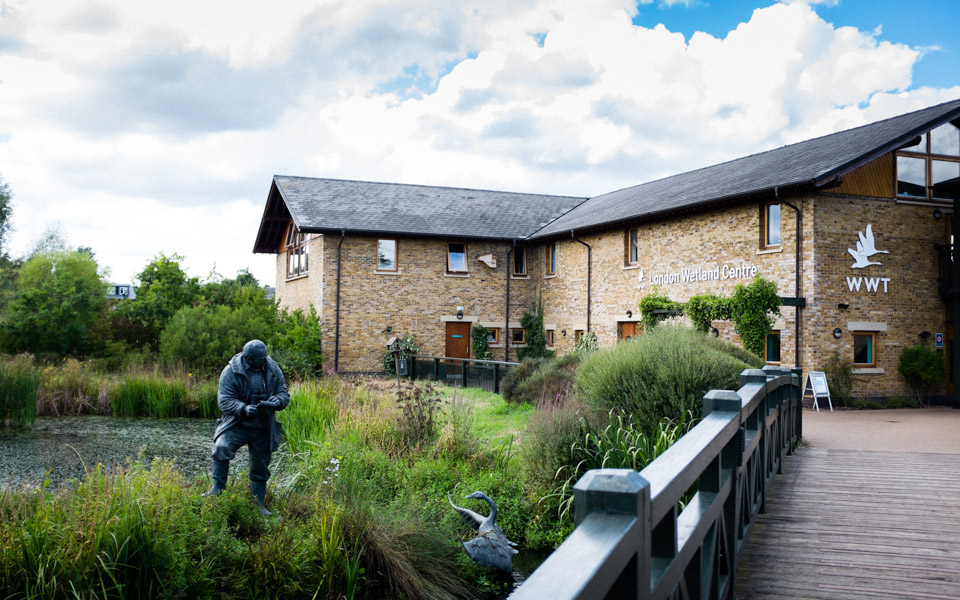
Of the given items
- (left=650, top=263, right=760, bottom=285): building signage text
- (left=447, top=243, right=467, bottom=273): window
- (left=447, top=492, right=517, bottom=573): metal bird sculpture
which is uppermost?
(left=447, top=243, right=467, bottom=273): window

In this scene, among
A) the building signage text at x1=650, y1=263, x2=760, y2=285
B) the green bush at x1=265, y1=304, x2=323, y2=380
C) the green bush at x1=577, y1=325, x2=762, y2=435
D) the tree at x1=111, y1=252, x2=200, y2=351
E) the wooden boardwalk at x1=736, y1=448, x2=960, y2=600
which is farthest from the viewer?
the tree at x1=111, y1=252, x2=200, y2=351

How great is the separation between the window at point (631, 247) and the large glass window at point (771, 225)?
502 centimetres

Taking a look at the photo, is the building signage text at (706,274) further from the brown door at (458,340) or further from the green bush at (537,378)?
the brown door at (458,340)

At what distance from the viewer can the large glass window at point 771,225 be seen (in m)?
16.4

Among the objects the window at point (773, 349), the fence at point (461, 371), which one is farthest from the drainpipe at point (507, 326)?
the window at point (773, 349)

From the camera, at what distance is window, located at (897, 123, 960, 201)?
16469 millimetres

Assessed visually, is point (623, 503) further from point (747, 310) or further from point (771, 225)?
point (771, 225)

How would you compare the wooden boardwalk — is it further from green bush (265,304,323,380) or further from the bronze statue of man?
green bush (265,304,323,380)

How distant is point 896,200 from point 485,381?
10.6 meters

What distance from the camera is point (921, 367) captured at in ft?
52.6

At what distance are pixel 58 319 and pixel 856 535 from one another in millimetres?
21677

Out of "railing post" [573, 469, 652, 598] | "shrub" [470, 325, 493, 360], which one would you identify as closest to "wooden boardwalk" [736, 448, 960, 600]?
"railing post" [573, 469, 652, 598]

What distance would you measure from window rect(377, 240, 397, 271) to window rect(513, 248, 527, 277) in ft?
15.5

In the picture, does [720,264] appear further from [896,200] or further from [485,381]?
[485,381]
